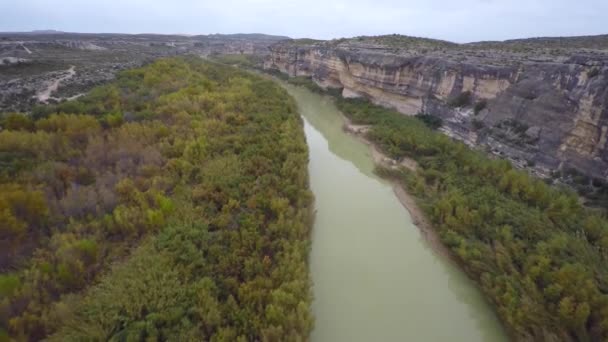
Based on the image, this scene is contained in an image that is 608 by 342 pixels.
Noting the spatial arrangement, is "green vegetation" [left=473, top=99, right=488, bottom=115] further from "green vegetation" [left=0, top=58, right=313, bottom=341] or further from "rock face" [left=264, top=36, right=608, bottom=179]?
"green vegetation" [left=0, top=58, right=313, bottom=341]

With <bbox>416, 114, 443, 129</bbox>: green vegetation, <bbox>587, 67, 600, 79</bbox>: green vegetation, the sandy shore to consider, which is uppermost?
<bbox>587, 67, 600, 79</bbox>: green vegetation

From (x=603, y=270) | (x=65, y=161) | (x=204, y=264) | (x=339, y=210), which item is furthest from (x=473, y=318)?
(x=65, y=161)

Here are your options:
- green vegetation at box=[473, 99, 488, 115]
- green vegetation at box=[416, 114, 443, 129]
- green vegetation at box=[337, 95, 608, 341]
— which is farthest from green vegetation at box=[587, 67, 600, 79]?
green vegetation at box=[416, 114, 443, 129]

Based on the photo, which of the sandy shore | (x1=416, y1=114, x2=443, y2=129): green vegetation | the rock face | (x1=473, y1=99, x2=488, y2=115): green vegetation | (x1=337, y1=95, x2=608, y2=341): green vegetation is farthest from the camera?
(x1=416, y1=114, x2=443, y2=129): green vegetation

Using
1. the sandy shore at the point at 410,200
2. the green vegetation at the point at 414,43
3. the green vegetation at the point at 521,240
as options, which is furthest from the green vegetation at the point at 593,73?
the green vegetation at the point at 414,43

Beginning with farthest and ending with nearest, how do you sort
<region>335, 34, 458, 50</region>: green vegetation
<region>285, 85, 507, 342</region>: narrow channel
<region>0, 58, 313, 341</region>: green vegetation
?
<region>335, 34, 458, 50</region>: green vegetation → <region>285, 85, 507, 342</region>: narrow channel → <region>0, 58, 313, 341</region>: green vegetation

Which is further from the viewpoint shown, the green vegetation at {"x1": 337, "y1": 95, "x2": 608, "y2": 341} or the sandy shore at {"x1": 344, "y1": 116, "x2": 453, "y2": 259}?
the sandy shore at {"x1": 344, "y1": 116, "x2": 453, "y2": 259}

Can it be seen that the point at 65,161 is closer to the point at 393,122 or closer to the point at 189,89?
the point at 189,89
